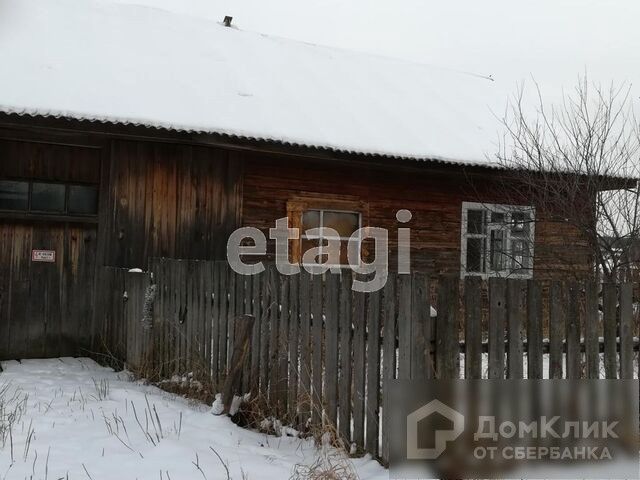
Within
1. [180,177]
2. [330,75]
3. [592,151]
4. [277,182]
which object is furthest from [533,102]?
[180,177]

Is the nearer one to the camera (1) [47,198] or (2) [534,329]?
(2) [534,329]

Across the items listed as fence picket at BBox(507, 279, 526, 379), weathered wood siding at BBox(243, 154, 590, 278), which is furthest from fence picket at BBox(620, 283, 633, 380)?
weathered wood siding at BBox(243, 154, 590, 278)

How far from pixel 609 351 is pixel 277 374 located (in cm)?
218

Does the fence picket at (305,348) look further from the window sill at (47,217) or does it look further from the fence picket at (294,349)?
the window sill at (47,217)

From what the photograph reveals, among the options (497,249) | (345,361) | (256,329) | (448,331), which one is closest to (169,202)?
(256,329)

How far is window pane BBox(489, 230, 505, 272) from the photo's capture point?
1126 cm

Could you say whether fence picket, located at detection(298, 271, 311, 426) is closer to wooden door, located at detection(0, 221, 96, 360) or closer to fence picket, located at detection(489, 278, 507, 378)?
fence picket, located at detection(489, 278, 507, 378)

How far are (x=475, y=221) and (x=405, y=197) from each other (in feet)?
5.05

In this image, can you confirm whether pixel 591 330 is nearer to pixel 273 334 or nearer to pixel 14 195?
pixel 273 334

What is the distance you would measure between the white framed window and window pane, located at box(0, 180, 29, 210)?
254 inches

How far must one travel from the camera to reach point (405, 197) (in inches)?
406

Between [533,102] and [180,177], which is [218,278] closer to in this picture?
[180,177]

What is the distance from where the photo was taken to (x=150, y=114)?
798 centimetres

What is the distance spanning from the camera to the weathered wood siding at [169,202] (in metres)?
8.19
